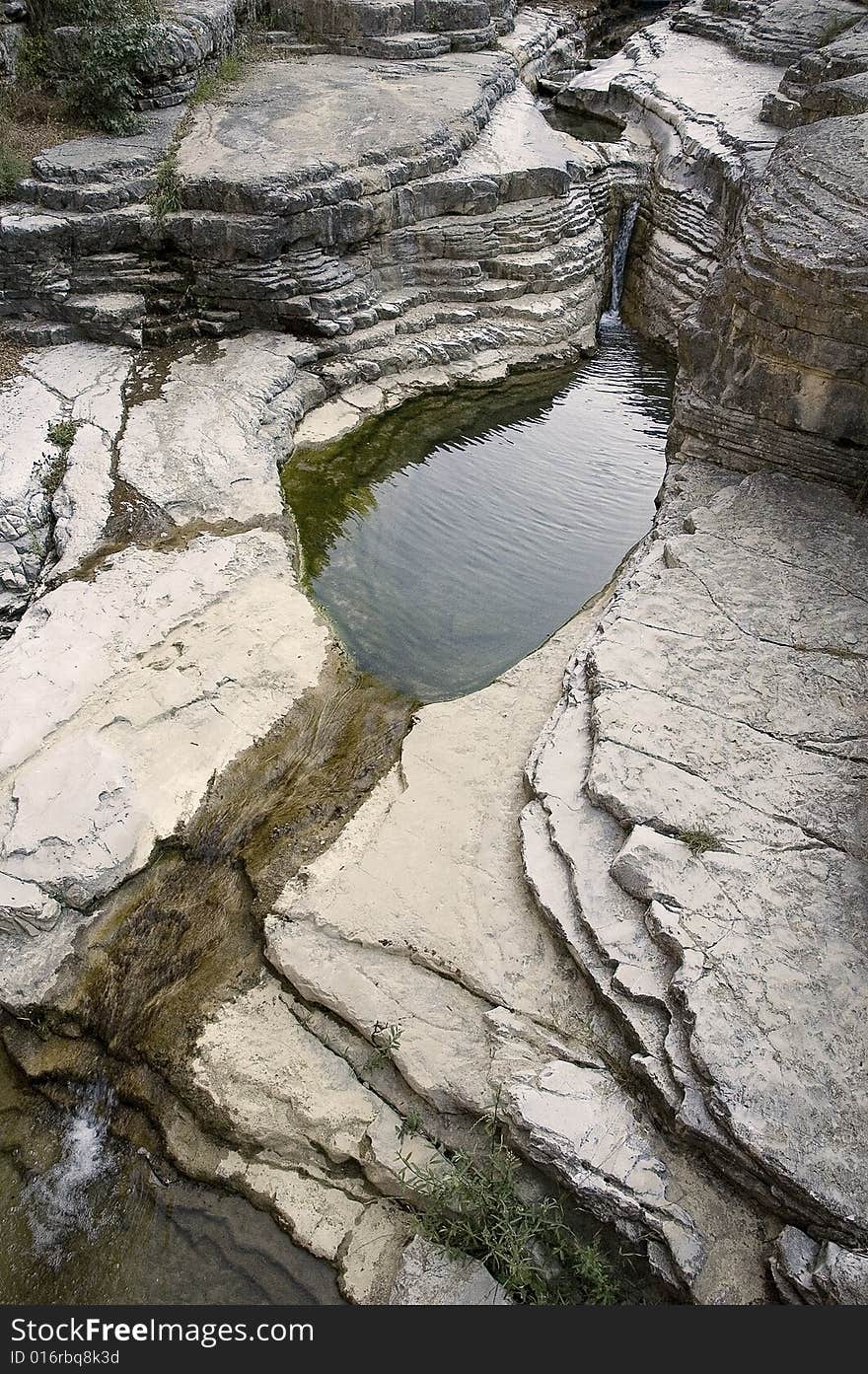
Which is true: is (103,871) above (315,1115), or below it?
above

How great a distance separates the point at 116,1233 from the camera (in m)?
4.42

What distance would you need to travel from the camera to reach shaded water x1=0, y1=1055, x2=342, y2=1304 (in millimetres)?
4250

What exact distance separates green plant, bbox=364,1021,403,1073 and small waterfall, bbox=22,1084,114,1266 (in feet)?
4.53

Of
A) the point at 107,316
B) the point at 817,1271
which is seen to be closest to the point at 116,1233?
the point at 817,1271

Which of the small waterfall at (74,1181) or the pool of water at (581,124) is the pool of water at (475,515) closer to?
the small waterfall at (74,1181)

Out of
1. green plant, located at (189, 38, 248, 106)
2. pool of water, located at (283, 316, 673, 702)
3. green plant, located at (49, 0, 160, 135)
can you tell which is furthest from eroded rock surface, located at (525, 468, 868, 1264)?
green plant, located at (189, 38, 248, 106)

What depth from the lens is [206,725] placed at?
247 inches

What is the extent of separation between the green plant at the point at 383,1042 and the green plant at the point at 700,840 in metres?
1.79

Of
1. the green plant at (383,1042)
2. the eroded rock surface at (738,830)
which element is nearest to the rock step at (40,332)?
the eroded rock surface at (738,830)

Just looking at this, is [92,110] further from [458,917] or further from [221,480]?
[458,917]

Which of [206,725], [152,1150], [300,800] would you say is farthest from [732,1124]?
[206,725]

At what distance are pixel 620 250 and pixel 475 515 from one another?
23.5 ft

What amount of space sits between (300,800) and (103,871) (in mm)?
1319

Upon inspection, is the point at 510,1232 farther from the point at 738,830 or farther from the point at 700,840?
the point at 738,830
